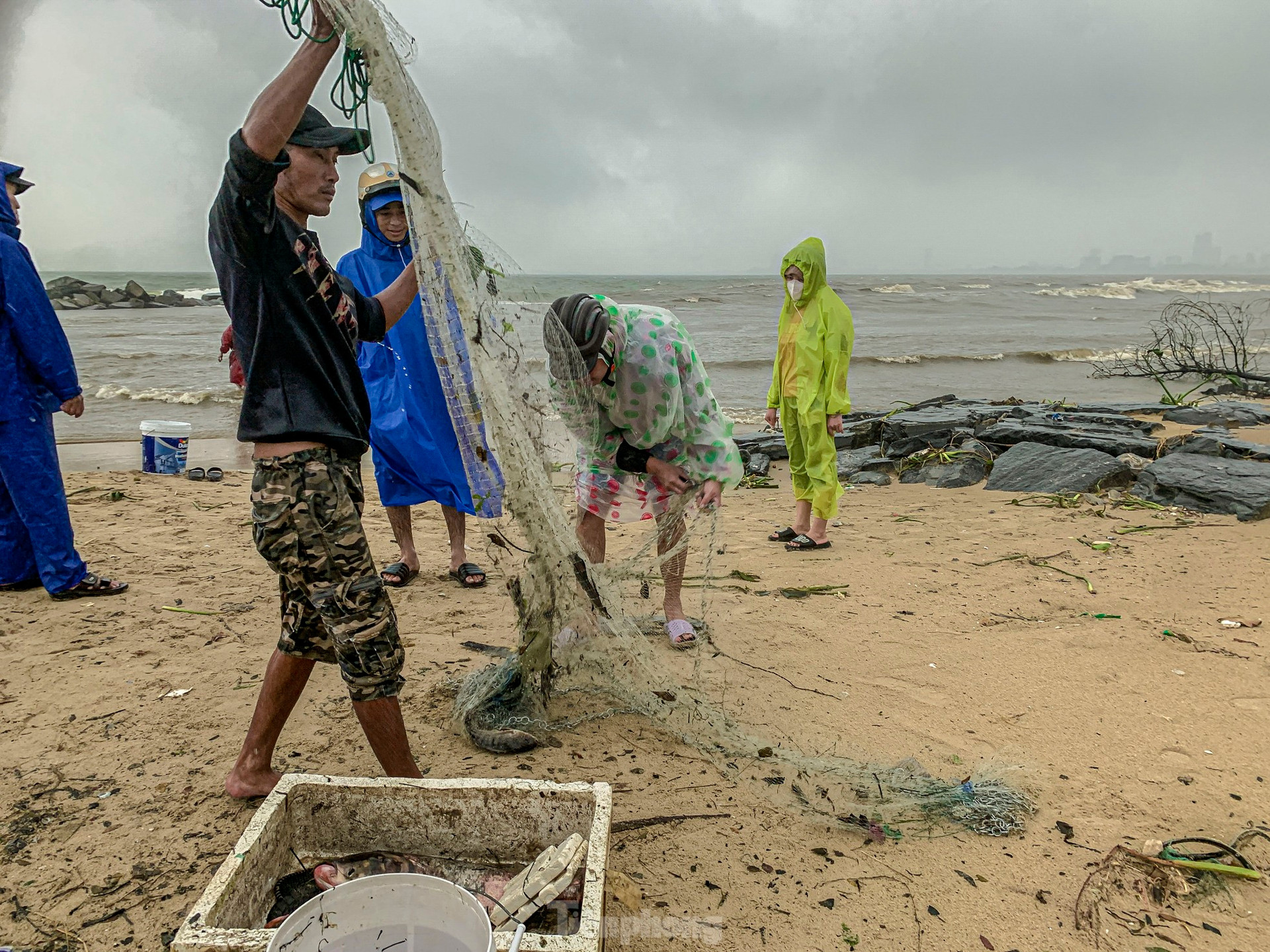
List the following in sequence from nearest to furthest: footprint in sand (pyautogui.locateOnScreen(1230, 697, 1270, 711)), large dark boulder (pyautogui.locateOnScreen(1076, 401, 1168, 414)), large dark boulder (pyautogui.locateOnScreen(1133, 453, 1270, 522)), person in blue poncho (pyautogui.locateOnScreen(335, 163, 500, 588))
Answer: footprint in sand (pyautogui.locateOnScreen(1230, 697, 1270, 711)), person in blue poncho (pyautogui.locateOnScreen(335, 163, 500, 588)), large dark boulder (pyautogui.locateOnScreen(1133, 453, 1270, 522)), large dark boulder (pyautogui.locateOnScreen(1076, 401, 1168, 414))

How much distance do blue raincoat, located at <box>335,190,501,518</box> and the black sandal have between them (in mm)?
1471

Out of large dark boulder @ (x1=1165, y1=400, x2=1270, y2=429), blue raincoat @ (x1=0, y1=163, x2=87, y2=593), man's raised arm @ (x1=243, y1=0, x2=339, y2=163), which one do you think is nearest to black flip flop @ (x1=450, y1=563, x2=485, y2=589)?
blue raincoat @ (x1=0, y1=163, x2=87, y2=593)

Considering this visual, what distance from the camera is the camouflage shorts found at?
217cm

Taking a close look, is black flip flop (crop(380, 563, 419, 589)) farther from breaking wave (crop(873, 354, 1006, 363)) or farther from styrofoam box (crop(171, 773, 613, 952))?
breaking wave (crop(873, 354, 1006, 363))

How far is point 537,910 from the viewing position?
171 centimetres

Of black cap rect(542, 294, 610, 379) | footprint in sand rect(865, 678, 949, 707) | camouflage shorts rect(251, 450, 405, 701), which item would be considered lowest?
footprint in sand rect(865, 678, 949, 707)

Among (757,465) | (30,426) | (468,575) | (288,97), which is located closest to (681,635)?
(468,575)

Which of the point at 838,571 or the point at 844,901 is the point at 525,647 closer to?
A: the point at 844,901

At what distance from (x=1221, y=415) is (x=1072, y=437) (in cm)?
316

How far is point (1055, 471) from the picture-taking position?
6555mm

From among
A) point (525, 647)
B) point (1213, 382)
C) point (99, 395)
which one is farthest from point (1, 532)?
point (1213, 382)

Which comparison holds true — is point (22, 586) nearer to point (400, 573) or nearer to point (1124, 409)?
point (400, 573)

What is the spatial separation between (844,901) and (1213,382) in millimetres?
14391

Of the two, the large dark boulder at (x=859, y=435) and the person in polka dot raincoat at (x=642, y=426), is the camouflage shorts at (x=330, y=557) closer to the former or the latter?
the person in polka dot raincoat at (x=642, y=426)
